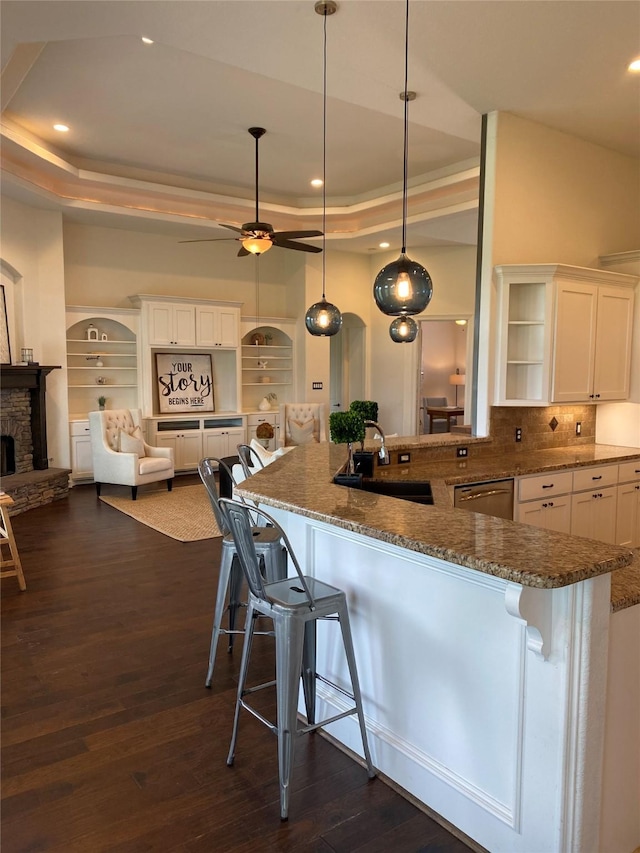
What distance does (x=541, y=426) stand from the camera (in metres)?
5.23

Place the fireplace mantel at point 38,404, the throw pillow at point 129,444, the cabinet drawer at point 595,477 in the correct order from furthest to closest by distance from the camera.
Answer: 1. the throw pillow at point 129,444
2. the fireplace mantel at point 38,404
3. the cabinet drawer at point 595,477

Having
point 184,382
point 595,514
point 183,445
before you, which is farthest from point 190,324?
point 595,514

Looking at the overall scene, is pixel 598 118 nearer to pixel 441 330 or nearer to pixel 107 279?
pixel 107 279

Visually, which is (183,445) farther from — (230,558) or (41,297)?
(230,558)

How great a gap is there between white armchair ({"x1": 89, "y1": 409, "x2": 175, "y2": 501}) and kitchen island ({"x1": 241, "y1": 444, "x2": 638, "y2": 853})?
5.05 m

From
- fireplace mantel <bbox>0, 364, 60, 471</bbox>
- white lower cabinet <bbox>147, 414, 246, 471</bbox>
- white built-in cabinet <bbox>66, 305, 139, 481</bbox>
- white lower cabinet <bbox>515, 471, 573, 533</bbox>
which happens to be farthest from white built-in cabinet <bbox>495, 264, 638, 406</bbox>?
white built-in cabinet <bbox>66, 305, 139, 481</bbox>

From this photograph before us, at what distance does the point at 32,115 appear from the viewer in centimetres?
566

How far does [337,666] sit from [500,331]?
3.18 metres

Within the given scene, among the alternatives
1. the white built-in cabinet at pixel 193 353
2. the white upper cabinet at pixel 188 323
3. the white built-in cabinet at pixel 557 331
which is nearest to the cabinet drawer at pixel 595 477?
the white built-in cabinet at pixel 557 331

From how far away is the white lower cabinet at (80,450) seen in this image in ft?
25.7

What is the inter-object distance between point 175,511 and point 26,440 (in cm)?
217

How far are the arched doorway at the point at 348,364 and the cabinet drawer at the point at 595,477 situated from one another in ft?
19.9

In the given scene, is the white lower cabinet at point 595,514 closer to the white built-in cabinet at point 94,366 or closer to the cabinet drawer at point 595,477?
the cabinet drawer at point 595,477

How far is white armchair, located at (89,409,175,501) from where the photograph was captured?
720 cm
